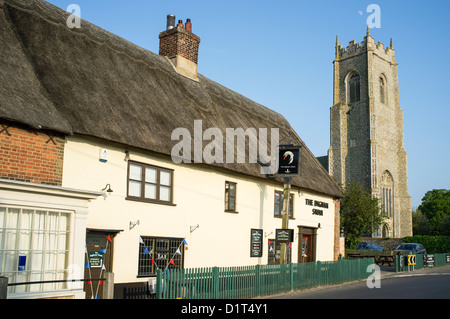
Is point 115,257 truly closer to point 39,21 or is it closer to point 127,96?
point 127,96

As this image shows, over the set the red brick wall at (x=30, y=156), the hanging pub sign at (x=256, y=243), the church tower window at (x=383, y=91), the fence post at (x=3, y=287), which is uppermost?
the church tower window at (x=383, y=91)

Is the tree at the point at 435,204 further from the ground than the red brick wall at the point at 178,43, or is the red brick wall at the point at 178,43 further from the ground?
the red brick wall at the point at 178,43

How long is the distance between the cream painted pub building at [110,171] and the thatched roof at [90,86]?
0.14 ft

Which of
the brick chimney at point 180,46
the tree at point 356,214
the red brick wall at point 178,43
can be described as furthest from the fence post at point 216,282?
the tree at point 356,214

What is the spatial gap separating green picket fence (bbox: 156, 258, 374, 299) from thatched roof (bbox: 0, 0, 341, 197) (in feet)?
12.5

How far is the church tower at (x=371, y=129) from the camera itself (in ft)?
229

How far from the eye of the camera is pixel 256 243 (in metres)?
19.2

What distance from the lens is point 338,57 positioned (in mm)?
77250

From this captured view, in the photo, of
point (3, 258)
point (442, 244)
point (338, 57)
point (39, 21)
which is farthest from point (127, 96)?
point (338, 57)

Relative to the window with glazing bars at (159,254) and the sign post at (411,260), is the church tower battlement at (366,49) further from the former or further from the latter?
the window with glazing bars at (159,254)

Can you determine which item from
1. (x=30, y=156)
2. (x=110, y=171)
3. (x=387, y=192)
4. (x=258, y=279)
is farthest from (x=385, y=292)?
(x=387, y=192)

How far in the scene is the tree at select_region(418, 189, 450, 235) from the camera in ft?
274

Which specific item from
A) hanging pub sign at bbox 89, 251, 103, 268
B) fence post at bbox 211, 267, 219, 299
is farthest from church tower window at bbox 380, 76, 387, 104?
hanging pub sign at bbox 89, 251, 103, 268

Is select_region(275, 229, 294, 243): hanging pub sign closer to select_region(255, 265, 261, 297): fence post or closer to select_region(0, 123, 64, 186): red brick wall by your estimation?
select_region(255, 265, 261, 297): fence post
